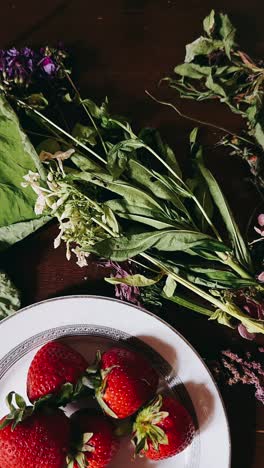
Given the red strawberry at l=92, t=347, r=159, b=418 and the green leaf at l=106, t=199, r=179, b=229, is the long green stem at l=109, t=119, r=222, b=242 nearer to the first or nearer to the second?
the green leaf at l=106, t=199, r=179, b=229

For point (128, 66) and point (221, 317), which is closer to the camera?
point (221, 317)

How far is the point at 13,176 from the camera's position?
35.8 inches

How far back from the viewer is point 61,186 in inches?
31.6

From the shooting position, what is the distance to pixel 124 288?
2.95ft

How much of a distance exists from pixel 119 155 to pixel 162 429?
38 centimetres

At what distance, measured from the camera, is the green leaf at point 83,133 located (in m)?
0.88

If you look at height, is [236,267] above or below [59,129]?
below

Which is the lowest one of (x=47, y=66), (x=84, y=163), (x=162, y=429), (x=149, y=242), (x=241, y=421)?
(x=241, y=421)

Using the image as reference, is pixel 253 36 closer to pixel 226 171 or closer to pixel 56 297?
pixel 226 171

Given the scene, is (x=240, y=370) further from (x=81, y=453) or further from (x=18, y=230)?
(x=18, y=230)

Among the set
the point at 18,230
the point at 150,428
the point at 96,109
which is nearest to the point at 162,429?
the point at 150,428

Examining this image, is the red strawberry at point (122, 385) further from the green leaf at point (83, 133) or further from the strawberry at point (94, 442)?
the green leaf at point (83, 133)

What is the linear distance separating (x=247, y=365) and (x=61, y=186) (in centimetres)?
39

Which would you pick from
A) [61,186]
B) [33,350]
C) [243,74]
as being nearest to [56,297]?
[33,350]
